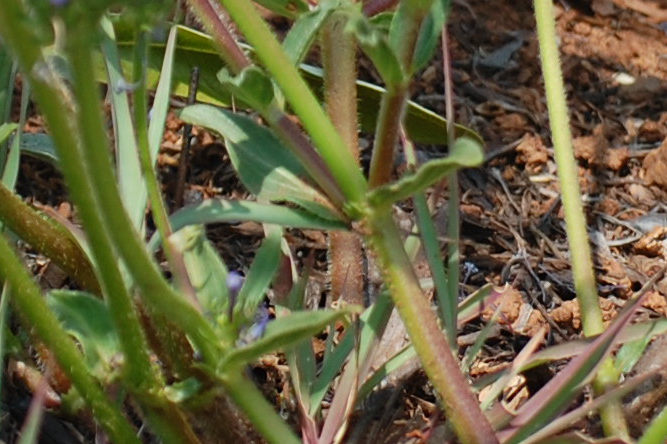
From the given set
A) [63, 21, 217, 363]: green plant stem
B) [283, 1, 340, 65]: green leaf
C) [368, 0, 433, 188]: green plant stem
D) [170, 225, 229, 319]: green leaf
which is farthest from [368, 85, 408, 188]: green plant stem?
[63, 21, 217, 363]: green plant stem

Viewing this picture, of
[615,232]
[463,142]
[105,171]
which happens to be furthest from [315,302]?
[105,171]

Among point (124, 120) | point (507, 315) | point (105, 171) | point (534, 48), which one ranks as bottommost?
point (507, 315)

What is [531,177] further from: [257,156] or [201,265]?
[201,265]

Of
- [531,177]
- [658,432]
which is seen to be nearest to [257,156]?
[658,432]

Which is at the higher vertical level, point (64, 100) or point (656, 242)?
point (64, 100)

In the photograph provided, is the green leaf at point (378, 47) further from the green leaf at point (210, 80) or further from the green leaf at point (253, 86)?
the green leaf at point (210, 80)

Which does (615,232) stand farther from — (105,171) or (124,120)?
(105,171)
